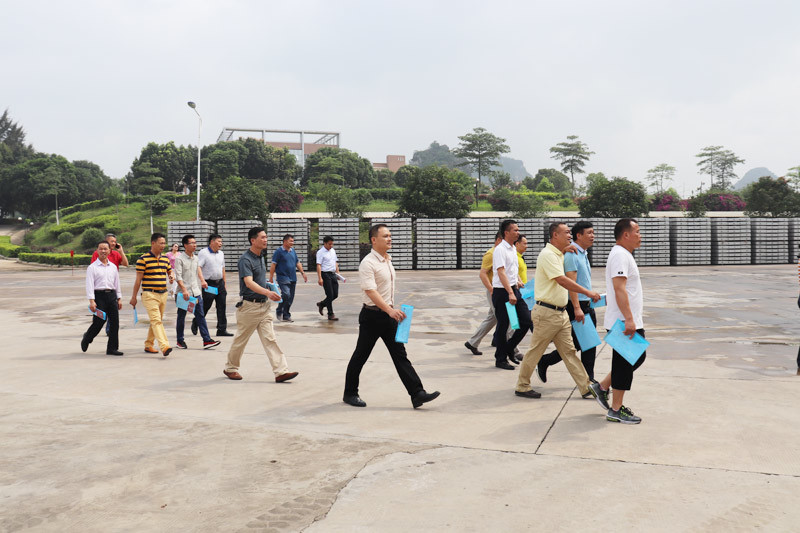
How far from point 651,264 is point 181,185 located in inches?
2741

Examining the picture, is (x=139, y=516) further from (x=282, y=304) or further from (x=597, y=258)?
(x=597, y=258)

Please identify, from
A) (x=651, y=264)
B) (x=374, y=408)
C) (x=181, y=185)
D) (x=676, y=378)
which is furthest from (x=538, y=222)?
(x=181, y=185)

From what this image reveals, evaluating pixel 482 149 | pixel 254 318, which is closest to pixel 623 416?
pixel 254 318

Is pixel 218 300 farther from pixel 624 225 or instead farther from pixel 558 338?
pixel 624 225

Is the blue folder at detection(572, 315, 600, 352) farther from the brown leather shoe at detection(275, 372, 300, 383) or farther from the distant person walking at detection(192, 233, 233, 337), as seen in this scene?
the distant person walking at detection(192, 233, 233, 337)

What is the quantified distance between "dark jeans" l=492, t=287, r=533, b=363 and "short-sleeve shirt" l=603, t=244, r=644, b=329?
2.14 meters

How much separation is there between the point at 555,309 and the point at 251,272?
3.46 m

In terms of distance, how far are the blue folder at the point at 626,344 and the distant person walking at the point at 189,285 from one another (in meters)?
5.97

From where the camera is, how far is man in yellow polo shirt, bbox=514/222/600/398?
5504mm

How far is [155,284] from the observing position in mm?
8031

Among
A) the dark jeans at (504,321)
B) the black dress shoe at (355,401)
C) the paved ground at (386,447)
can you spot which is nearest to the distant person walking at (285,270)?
the paved ground at (386,447)

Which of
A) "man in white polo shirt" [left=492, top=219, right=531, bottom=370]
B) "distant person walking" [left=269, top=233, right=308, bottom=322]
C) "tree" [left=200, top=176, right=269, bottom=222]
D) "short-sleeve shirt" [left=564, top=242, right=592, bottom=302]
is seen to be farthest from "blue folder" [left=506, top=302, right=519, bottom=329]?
"tree" [left=200, top=176, right=269, bottom=222]

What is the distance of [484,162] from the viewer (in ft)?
300

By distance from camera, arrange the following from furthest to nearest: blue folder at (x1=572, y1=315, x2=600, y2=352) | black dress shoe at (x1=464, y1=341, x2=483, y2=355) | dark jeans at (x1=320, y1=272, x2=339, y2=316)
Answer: dark jeans at (x1=320, y1=272, x2=339, y2=316) < black dress shoe at (x1=464, y1=341, x2=483, y2=355) < blue folder at (x1=572, y1=315, x2=600, y2=352)
